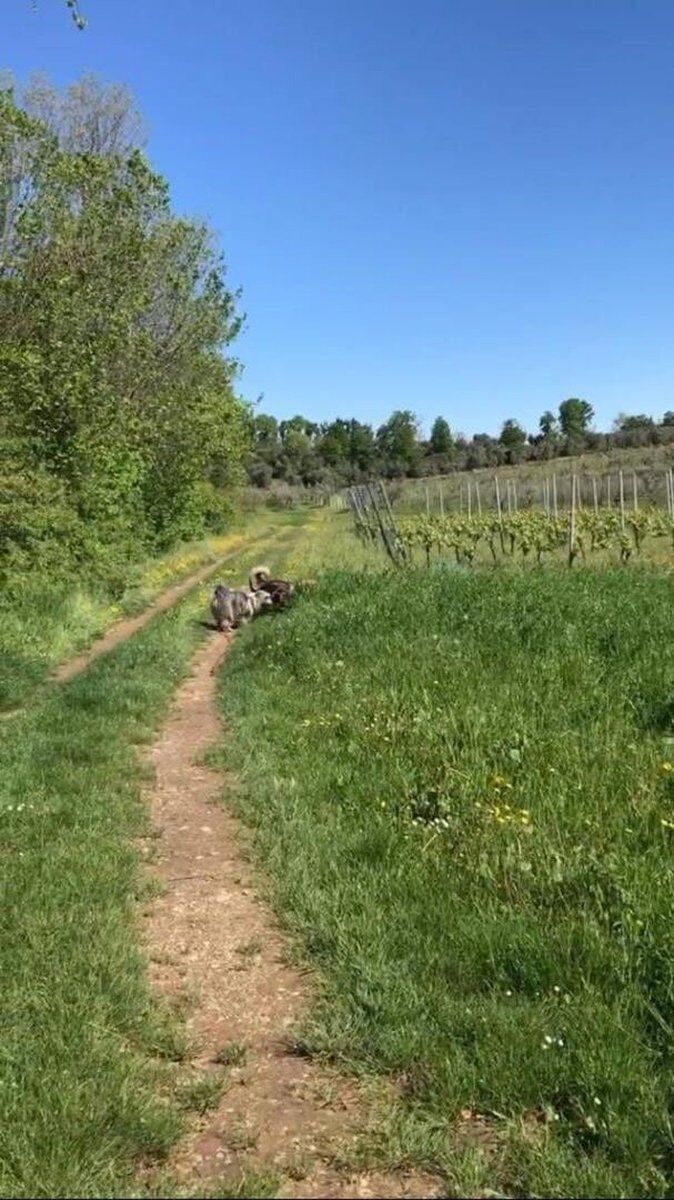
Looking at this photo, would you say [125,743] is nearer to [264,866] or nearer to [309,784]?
[309,784]

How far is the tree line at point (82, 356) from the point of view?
1572 cm

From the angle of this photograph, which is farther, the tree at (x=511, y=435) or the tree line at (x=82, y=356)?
the tree at (x=511, y=435)

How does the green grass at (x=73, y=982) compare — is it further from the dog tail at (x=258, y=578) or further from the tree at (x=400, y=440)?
the tree at (x=400, y=440)

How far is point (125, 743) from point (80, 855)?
2.87m

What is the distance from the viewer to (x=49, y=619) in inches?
554

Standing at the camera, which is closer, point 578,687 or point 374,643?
point 578,687

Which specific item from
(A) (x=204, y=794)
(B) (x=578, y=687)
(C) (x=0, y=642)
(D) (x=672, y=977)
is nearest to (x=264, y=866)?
(A) (x=204, y=794)

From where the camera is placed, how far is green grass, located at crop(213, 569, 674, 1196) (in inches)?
117

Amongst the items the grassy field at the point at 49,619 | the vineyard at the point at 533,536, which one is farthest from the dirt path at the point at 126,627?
the vineyard at the point at 533,536

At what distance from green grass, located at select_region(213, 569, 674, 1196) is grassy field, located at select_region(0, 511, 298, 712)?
3.08 meters

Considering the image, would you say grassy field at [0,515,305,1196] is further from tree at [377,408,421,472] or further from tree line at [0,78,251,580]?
tree at [377,408,421,472]

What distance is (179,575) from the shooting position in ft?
79.8

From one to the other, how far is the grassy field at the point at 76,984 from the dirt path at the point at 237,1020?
0.47 feet

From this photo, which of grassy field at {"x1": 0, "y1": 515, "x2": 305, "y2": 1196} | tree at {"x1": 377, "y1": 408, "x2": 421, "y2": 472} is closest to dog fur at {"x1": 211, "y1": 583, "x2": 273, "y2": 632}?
grassy field at {"x1": 0, "y1": 515, "x2": 305, "y2": 1196}
